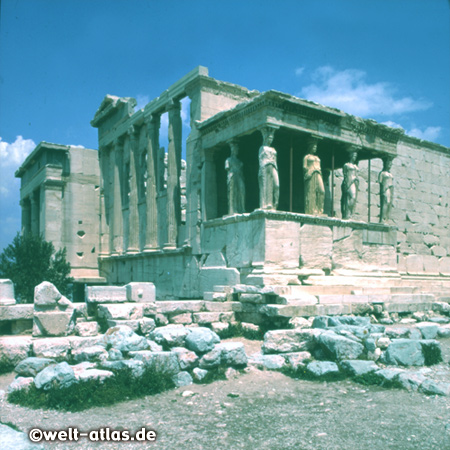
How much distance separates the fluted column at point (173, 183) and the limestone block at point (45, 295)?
6490mm

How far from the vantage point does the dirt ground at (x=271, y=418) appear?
4438mm

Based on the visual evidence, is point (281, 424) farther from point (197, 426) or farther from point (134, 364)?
point (134, 364)

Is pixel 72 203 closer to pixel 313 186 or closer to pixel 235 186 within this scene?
pixel 235 186

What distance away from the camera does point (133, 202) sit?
18.0m

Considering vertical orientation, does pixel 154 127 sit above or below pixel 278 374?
above

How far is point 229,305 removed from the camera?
33.6 ft

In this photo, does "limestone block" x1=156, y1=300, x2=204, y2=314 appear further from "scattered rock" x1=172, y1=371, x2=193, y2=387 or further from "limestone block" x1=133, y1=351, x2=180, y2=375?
"scattered rock" x1=172, y1=371, x2=193, y2=387

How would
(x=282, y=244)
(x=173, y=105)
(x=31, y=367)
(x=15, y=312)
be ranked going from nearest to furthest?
(x=31, y=367)
(x=15, y=312)
(x=282, y=244)
(x=173, y=105)

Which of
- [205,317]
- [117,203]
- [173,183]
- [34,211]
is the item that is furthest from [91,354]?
[34,211]

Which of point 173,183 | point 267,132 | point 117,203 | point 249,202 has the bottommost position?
point 249,202

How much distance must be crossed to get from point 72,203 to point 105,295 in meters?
12.2

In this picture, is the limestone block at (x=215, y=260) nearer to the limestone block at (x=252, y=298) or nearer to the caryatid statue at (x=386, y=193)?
the limestone block at (x=252, y=298)

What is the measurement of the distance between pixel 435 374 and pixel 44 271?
1514 centimetres

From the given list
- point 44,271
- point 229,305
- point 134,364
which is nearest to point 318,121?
point 229,305
